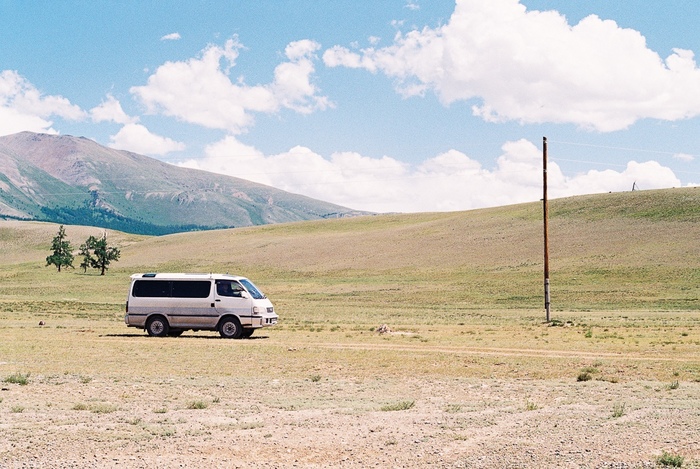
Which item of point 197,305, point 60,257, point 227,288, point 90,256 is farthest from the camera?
point 60,257

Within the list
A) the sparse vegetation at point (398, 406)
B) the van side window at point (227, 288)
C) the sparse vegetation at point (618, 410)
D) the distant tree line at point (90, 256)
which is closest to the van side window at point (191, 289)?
the van side window at point (227, 288)

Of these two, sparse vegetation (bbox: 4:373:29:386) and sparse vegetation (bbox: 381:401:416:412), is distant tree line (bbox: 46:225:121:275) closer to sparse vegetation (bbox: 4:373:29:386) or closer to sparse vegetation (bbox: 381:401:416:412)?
sparse vegetation (bbox: 4:373:29:386)

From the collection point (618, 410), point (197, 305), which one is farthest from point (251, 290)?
point (618, 410)

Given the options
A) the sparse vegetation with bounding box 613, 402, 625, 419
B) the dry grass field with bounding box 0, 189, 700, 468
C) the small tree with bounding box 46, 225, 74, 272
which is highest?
the small tree with bounding box 46, 225, 74, 272

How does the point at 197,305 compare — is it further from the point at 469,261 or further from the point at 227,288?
the point at 469,261

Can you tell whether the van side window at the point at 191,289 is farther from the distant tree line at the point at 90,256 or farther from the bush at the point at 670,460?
the distant tree line at the point at 90,256

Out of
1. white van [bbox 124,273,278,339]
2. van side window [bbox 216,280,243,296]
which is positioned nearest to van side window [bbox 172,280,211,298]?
white van [bbox 124,273,278,339]

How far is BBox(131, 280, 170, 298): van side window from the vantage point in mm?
33469

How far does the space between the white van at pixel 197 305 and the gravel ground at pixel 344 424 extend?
13.7 meters

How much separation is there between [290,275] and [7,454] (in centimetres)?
9410

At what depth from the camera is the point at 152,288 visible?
33500 millimetres

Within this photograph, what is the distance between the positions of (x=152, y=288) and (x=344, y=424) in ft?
71.6

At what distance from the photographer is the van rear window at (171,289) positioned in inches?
1304

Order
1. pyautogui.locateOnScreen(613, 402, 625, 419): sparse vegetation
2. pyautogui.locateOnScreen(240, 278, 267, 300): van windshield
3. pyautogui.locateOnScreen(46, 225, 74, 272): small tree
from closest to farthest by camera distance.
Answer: pyautogui.locateOnScreen(613, 402, 625, 419): sparse vegetation < pyautogui.locateOnScreen(240, 278, 267, 300): van windshield < pyautogui.locateOnScreen(46, 225, 74, 272): small tree
